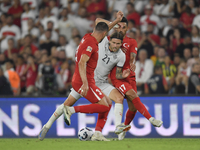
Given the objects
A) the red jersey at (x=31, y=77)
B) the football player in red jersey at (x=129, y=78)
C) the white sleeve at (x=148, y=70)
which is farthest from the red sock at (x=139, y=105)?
the red jersey at (x=31, y=77)

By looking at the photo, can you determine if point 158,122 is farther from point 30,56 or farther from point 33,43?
point 33,43

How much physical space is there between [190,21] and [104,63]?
17.6 ft

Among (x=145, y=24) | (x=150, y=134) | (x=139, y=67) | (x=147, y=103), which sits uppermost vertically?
(x=145, y=24)

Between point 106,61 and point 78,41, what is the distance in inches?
179

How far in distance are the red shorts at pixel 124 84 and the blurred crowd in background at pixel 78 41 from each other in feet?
6.82

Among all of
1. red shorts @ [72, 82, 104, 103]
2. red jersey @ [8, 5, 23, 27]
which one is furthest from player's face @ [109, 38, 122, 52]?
red jersey @ [8, 5, 23, 27]

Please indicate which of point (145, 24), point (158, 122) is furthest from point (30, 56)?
point (158, 122)

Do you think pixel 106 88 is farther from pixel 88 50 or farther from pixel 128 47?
pixel 88 50

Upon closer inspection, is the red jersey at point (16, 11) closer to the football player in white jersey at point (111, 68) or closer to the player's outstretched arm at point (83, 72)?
the football player in white jersey at point (111, 68)

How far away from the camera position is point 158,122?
7055 mm

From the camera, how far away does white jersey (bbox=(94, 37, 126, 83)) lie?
24.3ft

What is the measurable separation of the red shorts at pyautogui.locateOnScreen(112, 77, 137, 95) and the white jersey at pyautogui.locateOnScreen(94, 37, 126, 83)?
284 millimetres

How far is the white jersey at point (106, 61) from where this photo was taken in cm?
741

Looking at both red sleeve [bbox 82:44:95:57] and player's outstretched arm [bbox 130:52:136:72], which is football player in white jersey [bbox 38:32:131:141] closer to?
player's outstretched arm [bbox 130:52:136:72]
